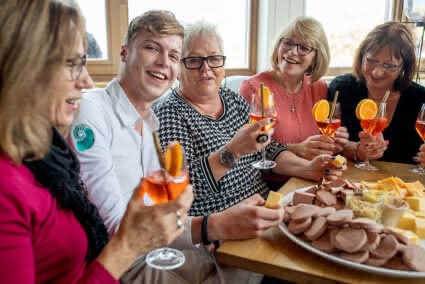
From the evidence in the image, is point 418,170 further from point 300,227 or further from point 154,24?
point 154,24

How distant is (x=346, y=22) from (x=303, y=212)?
13.6ft

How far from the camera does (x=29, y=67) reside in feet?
2.54

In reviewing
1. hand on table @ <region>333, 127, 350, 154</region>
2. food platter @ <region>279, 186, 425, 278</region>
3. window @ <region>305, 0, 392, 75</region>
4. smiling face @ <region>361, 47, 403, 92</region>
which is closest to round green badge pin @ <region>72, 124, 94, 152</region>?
food platter @ <region>279, 186, 425, 278</region>

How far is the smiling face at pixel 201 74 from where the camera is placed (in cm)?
189

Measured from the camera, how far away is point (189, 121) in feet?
5.89

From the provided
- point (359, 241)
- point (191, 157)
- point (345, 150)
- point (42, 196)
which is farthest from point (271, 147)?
point (42, 196)

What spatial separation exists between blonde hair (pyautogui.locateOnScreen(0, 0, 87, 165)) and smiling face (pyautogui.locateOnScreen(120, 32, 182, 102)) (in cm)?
67

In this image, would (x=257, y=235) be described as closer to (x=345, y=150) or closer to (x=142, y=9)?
(x=345, y=150)

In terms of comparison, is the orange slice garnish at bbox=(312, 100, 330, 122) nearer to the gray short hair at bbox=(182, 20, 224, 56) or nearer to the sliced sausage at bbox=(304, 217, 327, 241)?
the gray short hair at bbox=(182, 20, 224, 56)

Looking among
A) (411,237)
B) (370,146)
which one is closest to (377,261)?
(411,237)

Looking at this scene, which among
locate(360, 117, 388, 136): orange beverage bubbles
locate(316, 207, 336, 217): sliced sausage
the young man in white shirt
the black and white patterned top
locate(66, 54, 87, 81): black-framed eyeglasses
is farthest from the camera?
locate(360, 117, 388, 136): orange beverage bubbles

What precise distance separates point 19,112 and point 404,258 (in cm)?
94

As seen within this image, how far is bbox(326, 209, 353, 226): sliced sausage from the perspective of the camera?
3.31ft

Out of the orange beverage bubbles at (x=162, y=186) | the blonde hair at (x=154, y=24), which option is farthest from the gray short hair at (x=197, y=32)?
the orange beverage bubbles at (x=162, y=186)
